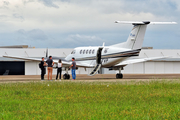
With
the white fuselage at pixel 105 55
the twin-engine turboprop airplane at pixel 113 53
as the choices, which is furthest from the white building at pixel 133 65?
the twin-engine turboprop airplane at pixel 113 53

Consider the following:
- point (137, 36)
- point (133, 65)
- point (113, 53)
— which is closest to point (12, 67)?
point (133, 65)

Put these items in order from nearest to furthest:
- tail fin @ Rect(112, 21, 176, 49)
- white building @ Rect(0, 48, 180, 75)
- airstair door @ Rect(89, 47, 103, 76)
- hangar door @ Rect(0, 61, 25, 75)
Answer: tail fin @ Rect(112, 21, 176, 49) → airstair door @ Rect(89, 47, 103, 76) → white building @ Rect(0, 48, 180, 75) → hangar door @ Rect(0, 61, 25, 75)

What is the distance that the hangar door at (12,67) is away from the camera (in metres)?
68.4

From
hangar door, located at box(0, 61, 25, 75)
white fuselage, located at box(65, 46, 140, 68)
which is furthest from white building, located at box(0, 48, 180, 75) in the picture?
white fuselage, located at box(65, 46, 140, 68)

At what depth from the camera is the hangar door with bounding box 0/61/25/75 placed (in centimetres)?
6838

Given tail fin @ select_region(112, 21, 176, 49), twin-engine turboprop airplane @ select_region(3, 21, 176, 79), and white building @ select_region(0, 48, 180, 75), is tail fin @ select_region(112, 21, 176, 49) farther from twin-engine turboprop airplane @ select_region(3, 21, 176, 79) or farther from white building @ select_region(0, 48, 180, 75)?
white building @ select_region(0, 48, 180, 75)

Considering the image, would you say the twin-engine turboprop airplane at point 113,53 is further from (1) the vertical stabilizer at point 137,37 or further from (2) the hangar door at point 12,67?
(2) the hangar door at point 12,67

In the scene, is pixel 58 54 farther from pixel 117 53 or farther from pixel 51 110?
pixel 51 110

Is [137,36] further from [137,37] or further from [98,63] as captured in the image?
[98,63]

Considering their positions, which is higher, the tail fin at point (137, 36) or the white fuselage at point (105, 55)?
the tail fin at point (137, 36)

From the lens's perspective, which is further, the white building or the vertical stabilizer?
the white building

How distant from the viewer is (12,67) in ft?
228

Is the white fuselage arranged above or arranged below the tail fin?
below

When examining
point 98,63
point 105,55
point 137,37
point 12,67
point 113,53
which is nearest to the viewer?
point 137,37
